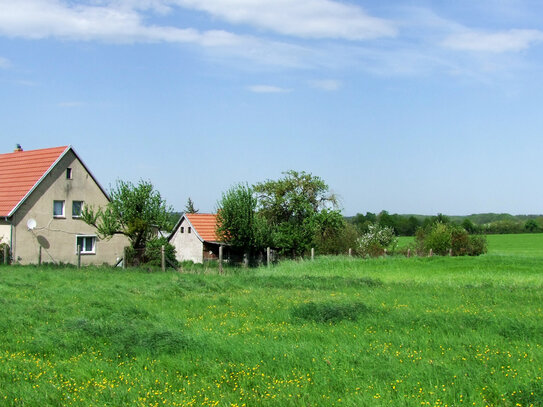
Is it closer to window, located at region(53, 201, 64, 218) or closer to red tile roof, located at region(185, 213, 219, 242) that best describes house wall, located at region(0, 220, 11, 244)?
Answer: window, located at region(53, 201, 64, 218)

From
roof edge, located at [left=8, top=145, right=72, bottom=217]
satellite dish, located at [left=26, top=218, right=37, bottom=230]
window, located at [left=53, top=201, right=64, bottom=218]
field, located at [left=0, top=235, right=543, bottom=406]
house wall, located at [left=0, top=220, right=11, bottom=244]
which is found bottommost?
field, located at [left=0, top=235, right=543, bottom=406]

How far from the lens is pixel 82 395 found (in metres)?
7.79

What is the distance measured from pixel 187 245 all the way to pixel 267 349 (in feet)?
135

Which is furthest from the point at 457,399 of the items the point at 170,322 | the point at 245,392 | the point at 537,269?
the point at 537,269

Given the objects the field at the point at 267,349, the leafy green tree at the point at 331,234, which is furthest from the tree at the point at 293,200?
the field at the point at 267,349

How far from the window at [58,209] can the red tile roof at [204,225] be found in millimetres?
12699

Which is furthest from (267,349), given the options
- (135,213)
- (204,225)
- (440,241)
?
(440,241)

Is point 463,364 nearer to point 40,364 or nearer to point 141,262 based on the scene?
point 40,364

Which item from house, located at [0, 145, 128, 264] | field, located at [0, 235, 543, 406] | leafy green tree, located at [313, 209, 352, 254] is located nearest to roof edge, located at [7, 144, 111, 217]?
house, located at [0, 145, 128, 264]

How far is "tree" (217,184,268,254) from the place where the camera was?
40.9 metres

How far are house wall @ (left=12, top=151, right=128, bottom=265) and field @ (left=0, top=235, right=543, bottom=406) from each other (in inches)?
730

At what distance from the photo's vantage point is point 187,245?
5031 centimetres

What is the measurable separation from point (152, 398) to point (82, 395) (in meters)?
0.98

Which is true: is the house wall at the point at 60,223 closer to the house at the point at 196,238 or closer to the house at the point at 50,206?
the house at the point at 50,206
